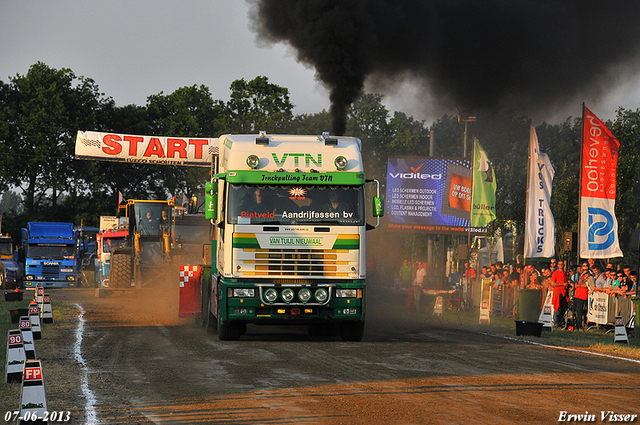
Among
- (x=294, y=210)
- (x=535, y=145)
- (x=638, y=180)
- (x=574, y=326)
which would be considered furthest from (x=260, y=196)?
(x=638, y=180)

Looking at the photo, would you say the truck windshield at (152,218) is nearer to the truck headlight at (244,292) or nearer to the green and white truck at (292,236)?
the green and white truck at (292,236)

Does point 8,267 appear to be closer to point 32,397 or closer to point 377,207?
point 377,207

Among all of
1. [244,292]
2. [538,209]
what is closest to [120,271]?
[538,209]

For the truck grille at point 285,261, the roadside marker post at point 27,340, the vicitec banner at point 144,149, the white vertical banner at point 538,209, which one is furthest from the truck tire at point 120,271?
the roadside marker post at point 27,340

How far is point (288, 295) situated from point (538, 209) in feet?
38.3

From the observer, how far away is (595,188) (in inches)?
772

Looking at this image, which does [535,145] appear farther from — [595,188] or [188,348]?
[188,348]

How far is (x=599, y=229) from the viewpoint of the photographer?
19.5 m

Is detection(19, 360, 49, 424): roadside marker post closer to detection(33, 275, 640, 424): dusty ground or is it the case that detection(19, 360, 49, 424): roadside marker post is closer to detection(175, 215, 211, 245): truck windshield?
detection(33, 275, 640, 424): dusty ground

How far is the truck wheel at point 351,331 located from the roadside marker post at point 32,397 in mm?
8753

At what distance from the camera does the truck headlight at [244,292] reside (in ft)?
46.0

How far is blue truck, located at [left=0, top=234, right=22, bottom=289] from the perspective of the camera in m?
39.6

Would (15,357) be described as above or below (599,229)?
below

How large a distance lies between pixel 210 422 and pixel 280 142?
7.86 metres
